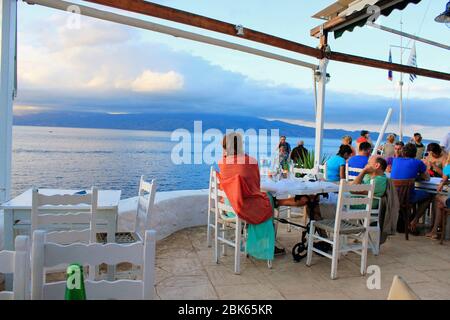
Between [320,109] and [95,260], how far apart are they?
16.4ft

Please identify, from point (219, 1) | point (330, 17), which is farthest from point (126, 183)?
point (330, 17)

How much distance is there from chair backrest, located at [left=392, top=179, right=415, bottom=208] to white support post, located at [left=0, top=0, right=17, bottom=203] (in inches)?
174

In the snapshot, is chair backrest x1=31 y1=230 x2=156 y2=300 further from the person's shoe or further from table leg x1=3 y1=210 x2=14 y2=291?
the person's shoe

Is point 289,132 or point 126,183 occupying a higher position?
point 289,132

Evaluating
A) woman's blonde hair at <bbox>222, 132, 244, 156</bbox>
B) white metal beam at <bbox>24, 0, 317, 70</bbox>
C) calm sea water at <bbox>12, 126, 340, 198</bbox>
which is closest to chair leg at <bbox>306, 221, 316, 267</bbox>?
woman's blonde hair at <bbox>222, 132, 244, 156</bbox>

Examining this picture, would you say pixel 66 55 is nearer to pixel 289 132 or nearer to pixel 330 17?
pixel 330 17

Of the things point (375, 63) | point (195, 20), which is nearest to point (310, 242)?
point (195, 20)

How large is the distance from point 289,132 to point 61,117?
15663mm

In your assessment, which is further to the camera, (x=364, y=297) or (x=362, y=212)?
(x=362, y=212)

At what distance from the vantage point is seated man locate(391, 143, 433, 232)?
4.67 metres

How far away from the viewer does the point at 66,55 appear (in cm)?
616
